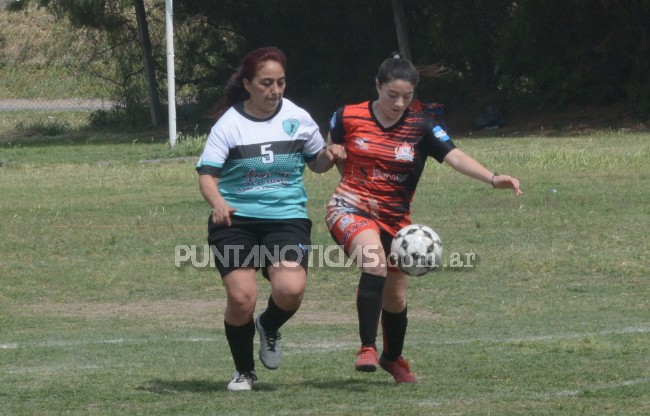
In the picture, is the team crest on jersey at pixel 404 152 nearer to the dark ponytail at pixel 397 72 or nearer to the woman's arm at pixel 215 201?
the dark ponytail at pixel 397 72

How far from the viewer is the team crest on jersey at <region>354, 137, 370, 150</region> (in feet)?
21.0

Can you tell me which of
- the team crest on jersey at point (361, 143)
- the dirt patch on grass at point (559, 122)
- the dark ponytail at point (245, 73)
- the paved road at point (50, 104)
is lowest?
the paved road at point (50, 104)

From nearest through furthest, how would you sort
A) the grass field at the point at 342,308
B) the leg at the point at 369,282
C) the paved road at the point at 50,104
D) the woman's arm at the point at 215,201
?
the woman's arm at the point at 215,201 → the grass field at the point at 342,308 → the leg at the point at 369,282 → the paved road at the point at 50,104

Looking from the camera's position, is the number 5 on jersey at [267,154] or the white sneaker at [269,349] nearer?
the number 5 on jersey at [267,154]

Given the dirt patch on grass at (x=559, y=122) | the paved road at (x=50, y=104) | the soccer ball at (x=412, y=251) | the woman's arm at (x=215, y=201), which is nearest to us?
the woman's arm at (x=215, y=201)

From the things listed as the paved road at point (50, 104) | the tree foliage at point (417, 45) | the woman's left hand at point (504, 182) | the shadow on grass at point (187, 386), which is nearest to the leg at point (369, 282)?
the shadow on grass at point (187, 386)

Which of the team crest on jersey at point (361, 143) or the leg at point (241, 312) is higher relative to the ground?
the team crest on jersey at point (361, 143)

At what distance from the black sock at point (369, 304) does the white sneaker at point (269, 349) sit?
1.48 ft

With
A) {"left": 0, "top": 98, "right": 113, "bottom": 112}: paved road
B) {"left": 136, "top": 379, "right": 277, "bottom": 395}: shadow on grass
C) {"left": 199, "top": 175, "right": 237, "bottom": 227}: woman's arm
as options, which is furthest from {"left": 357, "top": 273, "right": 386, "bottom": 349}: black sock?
{"left": 0, "top": 98, "right": 113, "bottom": 112}: paved road

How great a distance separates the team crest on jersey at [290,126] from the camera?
6309 millimetres

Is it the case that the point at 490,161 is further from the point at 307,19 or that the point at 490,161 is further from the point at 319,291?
the point at 307,19

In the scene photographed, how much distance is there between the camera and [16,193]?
17.2 m

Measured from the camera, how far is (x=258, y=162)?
6219 mm

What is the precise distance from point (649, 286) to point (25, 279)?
5.35 m
